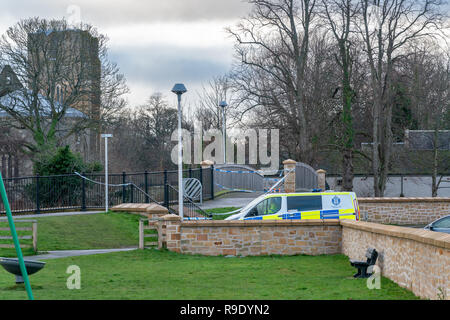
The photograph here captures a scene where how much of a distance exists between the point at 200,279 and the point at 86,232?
399 inches

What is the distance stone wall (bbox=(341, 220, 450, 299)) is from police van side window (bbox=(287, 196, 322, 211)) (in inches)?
243

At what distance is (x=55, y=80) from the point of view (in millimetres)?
40469

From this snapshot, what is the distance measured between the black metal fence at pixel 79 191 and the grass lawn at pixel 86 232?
8.95ft

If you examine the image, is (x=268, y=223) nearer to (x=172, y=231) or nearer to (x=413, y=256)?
(x=172, y=231)

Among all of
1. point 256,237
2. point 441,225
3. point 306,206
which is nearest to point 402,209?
point 306,206

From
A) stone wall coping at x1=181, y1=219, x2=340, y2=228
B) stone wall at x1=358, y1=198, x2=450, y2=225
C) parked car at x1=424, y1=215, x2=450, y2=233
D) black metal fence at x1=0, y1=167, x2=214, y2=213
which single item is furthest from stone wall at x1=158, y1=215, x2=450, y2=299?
stone wall at x1=358, y1=198, x2=450, y2=225

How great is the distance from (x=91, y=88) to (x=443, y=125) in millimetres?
26694

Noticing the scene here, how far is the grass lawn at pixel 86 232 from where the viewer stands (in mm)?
19453

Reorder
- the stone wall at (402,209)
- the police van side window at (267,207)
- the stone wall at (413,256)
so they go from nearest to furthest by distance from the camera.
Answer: the stone wall at (413,256)
the police van side window at (267,207)
the stone wall at (402,209)

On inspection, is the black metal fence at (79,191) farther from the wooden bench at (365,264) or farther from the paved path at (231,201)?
the wooden bench at (365,264)

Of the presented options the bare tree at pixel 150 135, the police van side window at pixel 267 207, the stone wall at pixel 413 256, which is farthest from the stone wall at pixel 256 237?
the bare tree at pixel 150 135

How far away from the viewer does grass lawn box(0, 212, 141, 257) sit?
19453mm
